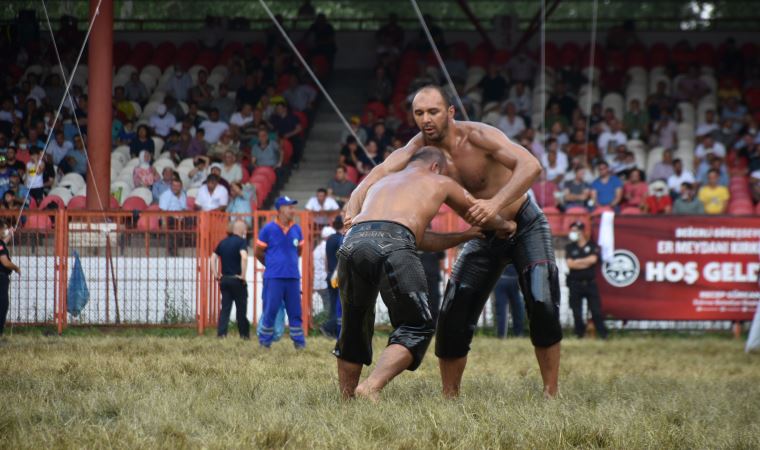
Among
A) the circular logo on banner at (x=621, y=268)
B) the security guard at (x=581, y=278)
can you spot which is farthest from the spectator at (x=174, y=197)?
the circular logo on banner at (x=621, y=268)

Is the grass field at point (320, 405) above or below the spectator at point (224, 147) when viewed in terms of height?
below

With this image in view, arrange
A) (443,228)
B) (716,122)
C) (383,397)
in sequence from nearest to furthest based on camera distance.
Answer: (383,397), (443,228), (716,122)

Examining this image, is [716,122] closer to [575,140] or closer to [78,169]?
[575,140]

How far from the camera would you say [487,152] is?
6.37m

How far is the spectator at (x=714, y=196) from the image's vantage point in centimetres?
1617

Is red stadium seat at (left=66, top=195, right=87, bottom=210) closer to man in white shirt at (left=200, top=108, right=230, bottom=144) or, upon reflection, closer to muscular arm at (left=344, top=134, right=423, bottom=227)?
man in white shirt at (left=200, top=108, right=230, bottom=144)

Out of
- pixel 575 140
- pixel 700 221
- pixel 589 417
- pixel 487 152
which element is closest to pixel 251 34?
pixel 575 140

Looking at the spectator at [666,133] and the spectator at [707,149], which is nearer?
the spectator at [707,149]

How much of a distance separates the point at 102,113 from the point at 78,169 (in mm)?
→ 834

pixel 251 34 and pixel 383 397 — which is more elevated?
pixel 251 34

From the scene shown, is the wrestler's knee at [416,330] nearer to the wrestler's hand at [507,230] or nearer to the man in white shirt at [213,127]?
the wrestler's hand at [507,230]

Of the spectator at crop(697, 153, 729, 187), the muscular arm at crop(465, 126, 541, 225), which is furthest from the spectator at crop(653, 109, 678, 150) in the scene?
the muscular arm at crop(465, 126, 541, 225)

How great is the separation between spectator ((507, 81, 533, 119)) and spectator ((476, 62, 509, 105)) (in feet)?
0.64

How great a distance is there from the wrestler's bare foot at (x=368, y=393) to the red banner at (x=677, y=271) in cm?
929
